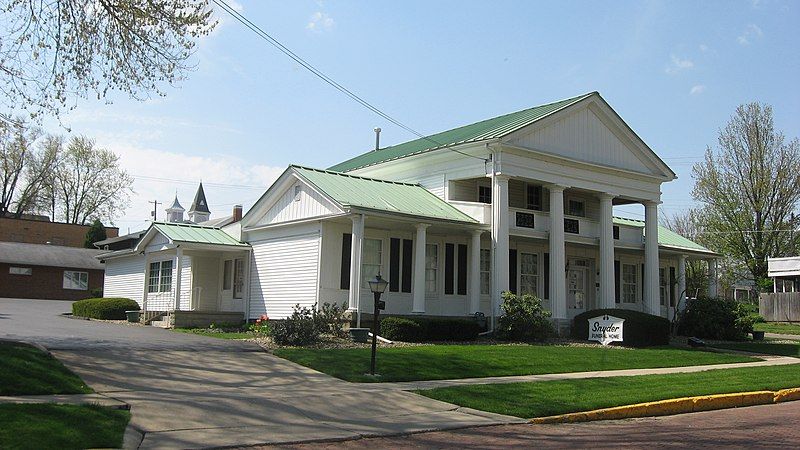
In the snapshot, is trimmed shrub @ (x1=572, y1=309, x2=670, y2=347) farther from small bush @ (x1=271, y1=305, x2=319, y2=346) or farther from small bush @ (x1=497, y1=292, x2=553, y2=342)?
small bush @ (x1=271, y1=305, x2=319, y2=346)

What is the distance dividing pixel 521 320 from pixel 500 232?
3.37m

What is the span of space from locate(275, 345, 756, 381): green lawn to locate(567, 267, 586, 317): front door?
8.36m

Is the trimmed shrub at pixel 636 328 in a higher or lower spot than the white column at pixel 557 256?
lower

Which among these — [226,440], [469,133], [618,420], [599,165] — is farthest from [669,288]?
[226,440]

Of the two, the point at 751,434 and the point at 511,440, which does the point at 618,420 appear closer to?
the point at 751,434

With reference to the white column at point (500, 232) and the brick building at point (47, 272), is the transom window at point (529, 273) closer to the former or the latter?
the white column at point (500, 232)

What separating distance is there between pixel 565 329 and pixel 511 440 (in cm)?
1819

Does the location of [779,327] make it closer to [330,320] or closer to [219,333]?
[330,320]

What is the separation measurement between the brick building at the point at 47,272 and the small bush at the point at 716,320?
121 ft

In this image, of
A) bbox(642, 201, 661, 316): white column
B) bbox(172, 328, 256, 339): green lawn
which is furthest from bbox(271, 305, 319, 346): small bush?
bbox(642, 201, 661, 316): white column

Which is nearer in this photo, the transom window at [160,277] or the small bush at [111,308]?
the transom window at [160,277]

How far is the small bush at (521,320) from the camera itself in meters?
24.6

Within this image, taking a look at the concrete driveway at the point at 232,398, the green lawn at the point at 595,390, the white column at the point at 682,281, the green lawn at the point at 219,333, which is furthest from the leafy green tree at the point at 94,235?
the green lawn at the point at 595,390

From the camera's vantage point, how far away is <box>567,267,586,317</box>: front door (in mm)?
31734
